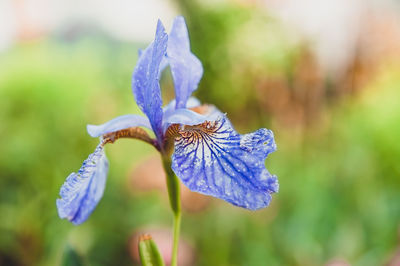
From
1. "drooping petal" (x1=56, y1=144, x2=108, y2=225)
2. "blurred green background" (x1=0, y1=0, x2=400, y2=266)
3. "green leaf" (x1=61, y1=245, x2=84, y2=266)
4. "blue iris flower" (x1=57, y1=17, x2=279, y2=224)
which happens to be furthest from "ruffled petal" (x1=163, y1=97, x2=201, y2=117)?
"blurred green background" (x1=0, y1=0, x2=400, y2=266)

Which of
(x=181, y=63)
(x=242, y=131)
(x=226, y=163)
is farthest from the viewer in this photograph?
(x=242, y=131)

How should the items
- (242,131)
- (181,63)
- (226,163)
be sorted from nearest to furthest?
(226,163), (181,63), (242,131)

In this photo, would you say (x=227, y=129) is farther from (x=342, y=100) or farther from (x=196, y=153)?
(x=342, y=100)

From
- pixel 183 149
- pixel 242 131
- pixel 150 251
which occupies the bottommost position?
pixel 150 251

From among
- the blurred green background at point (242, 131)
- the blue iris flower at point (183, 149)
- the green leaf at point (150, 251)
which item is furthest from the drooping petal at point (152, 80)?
the blurred green background at point (242, 131)

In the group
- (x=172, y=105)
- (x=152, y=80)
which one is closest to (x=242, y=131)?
(x=172, y=105)

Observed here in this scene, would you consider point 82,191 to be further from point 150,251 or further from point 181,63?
point 181,63
